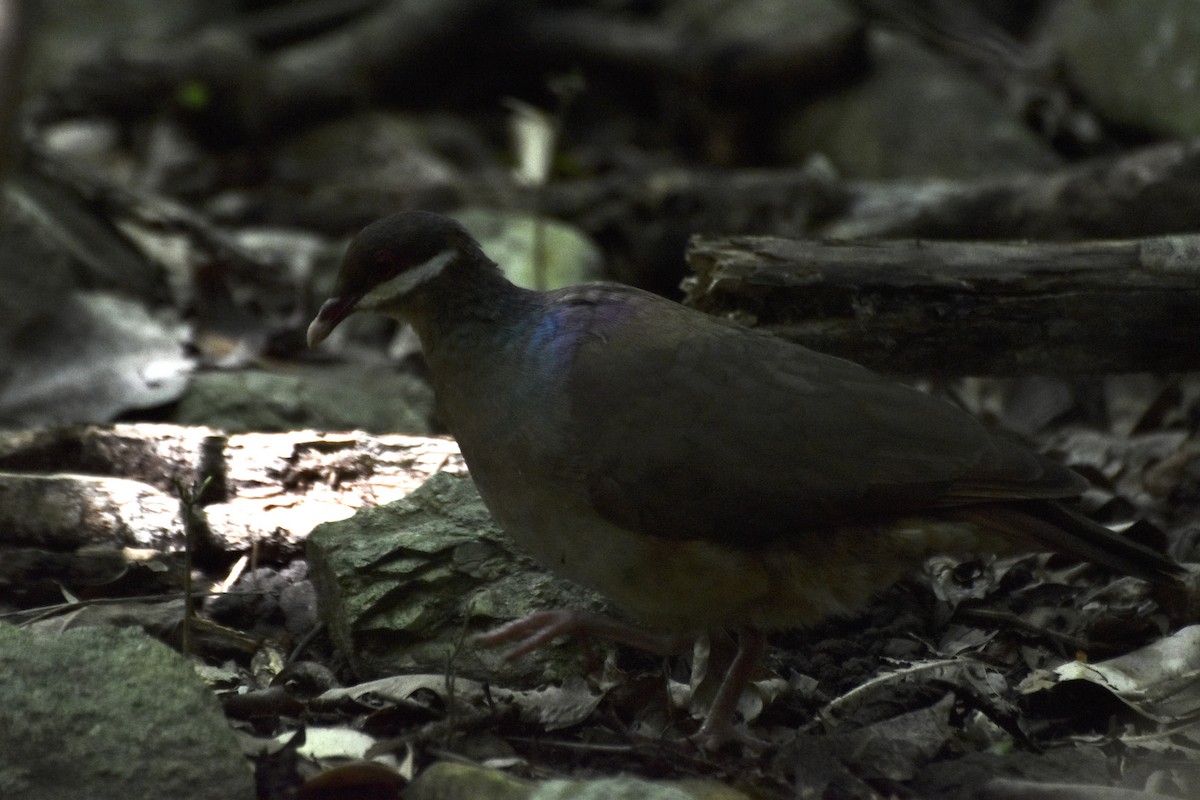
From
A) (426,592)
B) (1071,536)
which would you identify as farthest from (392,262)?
(1071,536)

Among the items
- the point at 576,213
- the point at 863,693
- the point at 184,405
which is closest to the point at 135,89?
the point at 576,213

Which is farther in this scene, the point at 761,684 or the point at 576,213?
the point at 576,213

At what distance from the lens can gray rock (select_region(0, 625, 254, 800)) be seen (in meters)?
3.32

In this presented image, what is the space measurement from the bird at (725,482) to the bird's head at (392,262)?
1.09 feet

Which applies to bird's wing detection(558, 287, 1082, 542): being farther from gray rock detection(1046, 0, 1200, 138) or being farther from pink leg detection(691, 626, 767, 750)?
gray rock detection(1046, 0, 1200, 138)

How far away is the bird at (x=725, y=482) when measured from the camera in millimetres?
3908

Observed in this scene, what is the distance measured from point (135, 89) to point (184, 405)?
5296mm

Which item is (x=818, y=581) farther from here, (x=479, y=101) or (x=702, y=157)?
(x=479, y=101)

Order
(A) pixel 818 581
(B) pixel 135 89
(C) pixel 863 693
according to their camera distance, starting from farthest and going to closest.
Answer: (B) pixel 135 89, (C) pixel 863 693, (A) pixel 818 581

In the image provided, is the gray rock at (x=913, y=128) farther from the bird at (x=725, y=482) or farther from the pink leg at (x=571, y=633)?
the pink leg at (x=571, y=633)

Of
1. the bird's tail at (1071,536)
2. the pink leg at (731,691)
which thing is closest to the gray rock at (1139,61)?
the bird's tail at (1071,536)

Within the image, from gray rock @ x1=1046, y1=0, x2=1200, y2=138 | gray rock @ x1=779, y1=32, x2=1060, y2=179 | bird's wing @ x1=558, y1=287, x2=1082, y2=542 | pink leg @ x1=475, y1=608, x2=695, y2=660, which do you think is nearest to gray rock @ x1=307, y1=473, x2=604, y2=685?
pink leg @ x1=475, y1=608, x2=695, y2=660

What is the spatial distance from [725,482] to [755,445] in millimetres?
138

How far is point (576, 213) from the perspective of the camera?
9.10 metres
